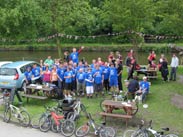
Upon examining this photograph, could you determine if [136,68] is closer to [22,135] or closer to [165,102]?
[165,102]

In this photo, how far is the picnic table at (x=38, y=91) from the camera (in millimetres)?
17797

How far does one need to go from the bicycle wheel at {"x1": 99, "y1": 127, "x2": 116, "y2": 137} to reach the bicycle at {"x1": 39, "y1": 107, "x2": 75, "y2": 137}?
1168 mm

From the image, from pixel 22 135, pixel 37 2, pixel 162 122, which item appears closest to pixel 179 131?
pixel 162 122

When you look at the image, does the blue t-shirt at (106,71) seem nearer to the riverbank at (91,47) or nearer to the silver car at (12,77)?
the silver car at (12,77)

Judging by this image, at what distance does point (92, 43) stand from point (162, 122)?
4380cm

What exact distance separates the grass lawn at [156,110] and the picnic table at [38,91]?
387mm

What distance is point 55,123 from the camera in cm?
1439

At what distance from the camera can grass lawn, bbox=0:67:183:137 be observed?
14.5 meters

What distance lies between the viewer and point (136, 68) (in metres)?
21.0

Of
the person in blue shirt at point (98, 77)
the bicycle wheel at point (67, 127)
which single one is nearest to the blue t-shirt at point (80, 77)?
the person in blue shirt at point (98, 77)

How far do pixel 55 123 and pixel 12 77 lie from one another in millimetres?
6085

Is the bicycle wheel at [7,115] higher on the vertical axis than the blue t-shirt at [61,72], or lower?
lower

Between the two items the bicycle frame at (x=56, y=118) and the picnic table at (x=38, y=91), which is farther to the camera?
the picnic table at (x=38, y=91)

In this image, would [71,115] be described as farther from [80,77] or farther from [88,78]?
[80,77]
